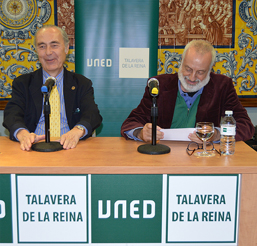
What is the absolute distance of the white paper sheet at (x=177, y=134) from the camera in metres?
1.82

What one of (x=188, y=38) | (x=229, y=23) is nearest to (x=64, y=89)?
(x=188, y=38)

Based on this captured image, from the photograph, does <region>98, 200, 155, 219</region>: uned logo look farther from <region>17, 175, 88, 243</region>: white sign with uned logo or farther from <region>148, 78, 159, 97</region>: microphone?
<region>148, 78, 159, 97</region>: microphone

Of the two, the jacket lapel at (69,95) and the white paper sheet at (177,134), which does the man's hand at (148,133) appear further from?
the jacket lapel at (69,95)

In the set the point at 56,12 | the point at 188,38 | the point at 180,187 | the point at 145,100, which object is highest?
the point at 56,12

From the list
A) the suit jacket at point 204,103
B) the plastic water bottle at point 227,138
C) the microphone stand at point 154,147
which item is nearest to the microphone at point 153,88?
the microphone stand at point 154,147

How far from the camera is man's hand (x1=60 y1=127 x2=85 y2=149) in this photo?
1.68 m

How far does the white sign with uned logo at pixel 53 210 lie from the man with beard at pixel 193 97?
70 centimetres

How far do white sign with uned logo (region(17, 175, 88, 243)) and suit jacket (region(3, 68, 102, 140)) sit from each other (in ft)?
2.19

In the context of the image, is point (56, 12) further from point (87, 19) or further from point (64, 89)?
point (64, 89)

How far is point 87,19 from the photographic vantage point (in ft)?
10.5

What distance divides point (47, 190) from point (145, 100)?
1.10 m

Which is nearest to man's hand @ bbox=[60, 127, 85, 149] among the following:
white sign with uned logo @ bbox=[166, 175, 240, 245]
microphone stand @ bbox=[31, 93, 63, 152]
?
microphone stand @ bbox=[31, 93, 63, 152]

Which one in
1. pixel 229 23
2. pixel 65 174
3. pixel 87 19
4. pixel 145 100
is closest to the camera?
pixel 65 174

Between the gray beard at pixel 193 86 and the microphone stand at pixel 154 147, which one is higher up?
the gray beard at pixel 193 86
